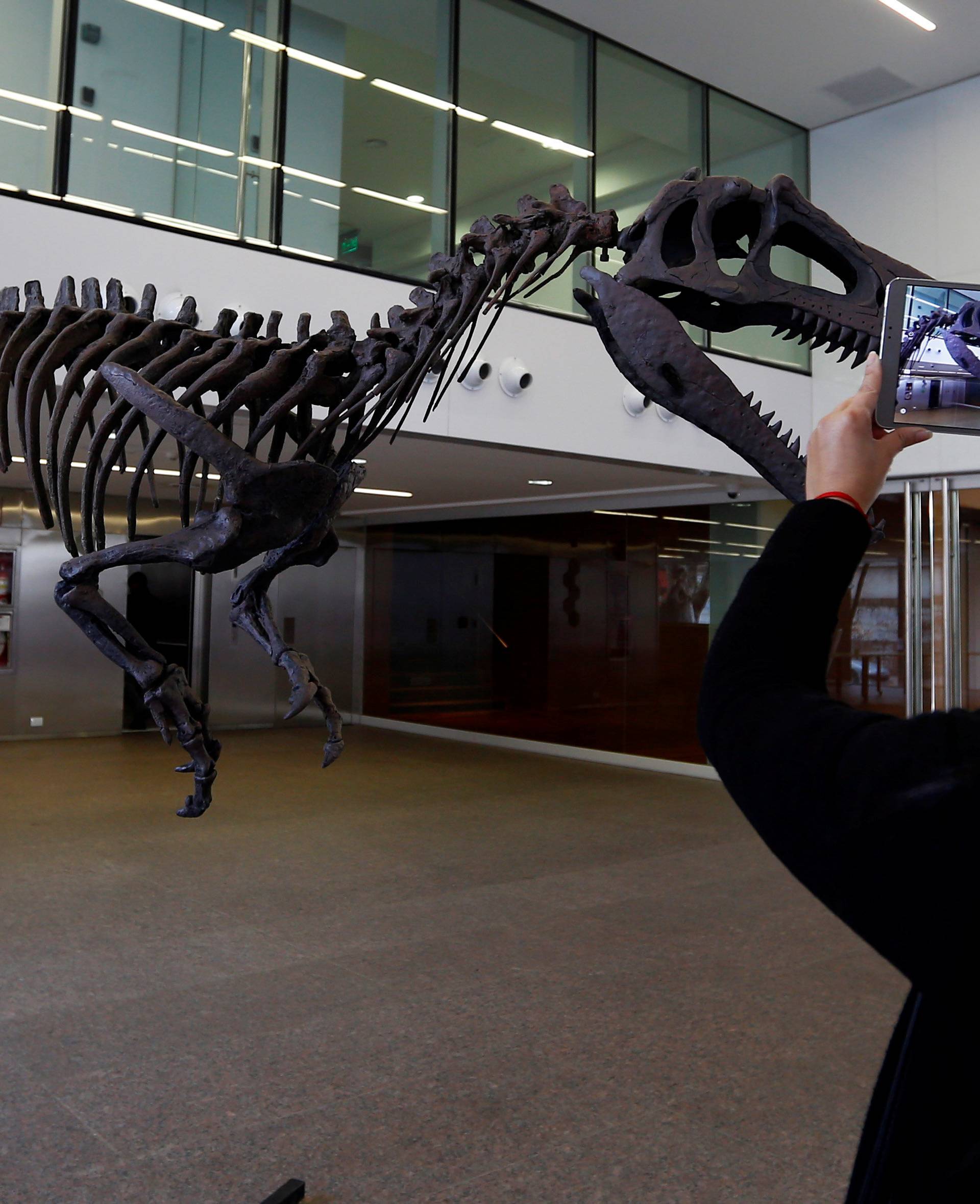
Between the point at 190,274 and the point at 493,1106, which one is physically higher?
the point at 190,274

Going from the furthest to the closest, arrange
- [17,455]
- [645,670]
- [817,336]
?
[645,670]
[17,455]
[817,336]

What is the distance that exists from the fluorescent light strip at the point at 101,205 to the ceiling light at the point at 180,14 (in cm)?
158

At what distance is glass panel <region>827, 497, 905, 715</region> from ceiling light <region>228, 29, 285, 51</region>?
6580mm

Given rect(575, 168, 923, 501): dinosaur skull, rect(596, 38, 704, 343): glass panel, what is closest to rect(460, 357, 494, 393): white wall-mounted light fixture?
rect(596, 38, 704, 343): glass panel

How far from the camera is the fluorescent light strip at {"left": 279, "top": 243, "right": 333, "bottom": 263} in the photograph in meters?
7.29

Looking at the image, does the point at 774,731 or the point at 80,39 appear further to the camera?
the point at 80,39

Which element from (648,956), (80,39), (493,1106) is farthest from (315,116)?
(493,1106)

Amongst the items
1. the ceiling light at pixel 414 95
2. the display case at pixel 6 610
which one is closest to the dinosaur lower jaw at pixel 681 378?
the ceiling light at pixel 414 95

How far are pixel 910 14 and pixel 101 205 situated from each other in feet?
21.8

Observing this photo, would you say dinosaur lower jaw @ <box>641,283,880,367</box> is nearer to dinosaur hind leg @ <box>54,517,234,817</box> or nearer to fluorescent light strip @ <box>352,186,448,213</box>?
dinosaur hind leg @ <box>54,517,234,817</box>

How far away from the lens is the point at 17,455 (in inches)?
360

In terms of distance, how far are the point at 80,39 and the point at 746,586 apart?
764 cm

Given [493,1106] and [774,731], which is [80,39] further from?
[774,731]

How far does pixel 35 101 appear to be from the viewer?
6.75 metres
